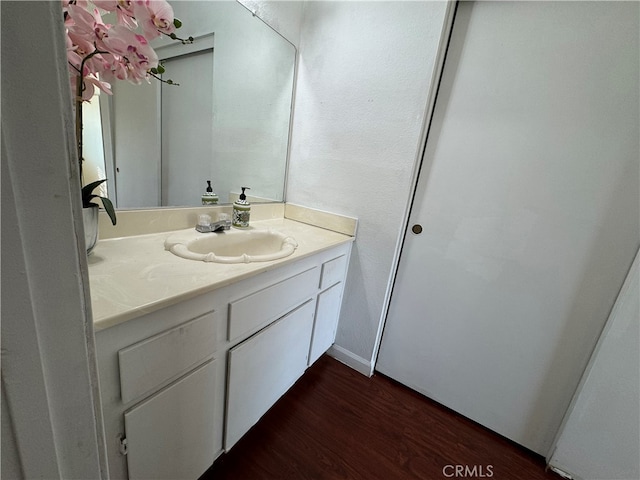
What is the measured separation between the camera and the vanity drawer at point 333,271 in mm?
1160

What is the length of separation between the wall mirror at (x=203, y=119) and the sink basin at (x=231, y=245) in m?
0.20

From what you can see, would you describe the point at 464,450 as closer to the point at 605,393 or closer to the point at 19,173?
the point at 605,393

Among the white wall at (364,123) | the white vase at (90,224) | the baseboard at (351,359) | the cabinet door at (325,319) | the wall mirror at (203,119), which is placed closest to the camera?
the white vase at (90,224)

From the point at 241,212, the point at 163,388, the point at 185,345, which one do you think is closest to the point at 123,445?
the point at 163,388

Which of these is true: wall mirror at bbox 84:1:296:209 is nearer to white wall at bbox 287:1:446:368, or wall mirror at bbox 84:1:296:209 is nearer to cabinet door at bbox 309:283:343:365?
white wall at bbox 287:1:446:368

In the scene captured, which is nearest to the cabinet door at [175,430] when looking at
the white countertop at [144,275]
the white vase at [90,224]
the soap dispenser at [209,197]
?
the white countertop at [144,275]

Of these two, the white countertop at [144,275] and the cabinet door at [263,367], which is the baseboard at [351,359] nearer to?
the cabinet door at [263,367]

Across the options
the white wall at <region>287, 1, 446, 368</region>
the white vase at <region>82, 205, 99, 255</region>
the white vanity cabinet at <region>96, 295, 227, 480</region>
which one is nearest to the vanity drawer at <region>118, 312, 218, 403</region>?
the white vanity cabinet at <region>96, 295, 227, 480</region>

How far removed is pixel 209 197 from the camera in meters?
1.16

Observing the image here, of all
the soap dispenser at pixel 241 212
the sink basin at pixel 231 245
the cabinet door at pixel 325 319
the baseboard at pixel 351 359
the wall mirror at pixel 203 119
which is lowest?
the baseboard at pixel 351 359

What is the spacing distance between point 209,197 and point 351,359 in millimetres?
1186

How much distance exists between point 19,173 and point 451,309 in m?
1.38

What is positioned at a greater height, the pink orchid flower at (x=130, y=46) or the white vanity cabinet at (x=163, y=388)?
the pink orchid flower at (x=130, y=46)

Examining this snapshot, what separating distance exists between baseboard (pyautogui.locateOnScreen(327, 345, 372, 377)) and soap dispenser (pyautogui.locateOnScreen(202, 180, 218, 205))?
3.58 ft
